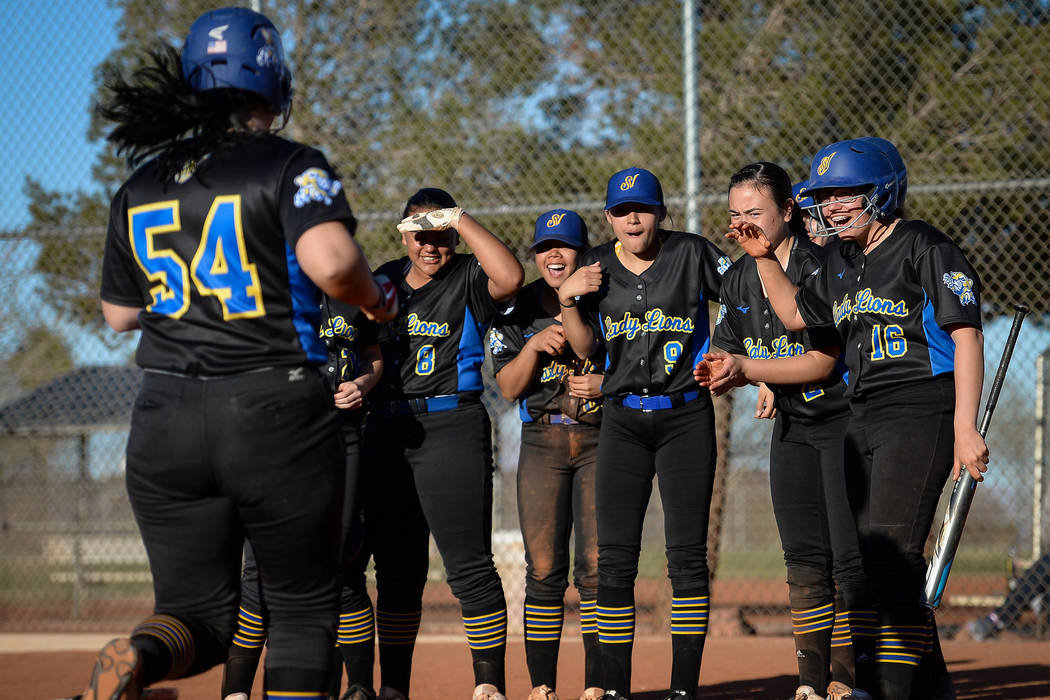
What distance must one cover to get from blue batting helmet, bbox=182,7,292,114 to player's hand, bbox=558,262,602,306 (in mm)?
1814

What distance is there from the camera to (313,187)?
8.29 feet

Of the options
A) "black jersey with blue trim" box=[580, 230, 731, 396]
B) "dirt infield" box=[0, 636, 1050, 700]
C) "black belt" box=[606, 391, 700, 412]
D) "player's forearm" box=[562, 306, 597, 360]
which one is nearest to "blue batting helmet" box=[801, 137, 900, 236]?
"black jersey with blue trim" box=[580, 230, 731, 396]

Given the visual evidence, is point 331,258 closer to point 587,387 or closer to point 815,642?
point 587,387

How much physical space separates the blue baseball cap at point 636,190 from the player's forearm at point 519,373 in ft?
2.48

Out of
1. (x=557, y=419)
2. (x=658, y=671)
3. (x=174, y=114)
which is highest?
(x=174, y=114)

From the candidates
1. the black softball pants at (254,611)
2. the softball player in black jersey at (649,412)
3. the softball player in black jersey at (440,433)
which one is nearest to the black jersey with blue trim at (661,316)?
the softball player in black jersey at (649,412)

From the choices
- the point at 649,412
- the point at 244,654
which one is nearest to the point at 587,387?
the point at 649,412

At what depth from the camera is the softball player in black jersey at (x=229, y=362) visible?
2.50m

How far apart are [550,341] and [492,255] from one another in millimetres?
658

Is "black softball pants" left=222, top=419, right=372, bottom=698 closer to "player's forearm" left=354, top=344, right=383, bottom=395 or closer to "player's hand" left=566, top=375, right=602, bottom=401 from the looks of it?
"player's forearm" left=354, top=344, right=383, bottom=395

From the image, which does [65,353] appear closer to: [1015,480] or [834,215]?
[834,215]

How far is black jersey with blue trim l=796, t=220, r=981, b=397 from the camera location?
3.45m

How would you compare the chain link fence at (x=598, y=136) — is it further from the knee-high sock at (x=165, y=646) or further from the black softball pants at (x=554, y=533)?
the knee-high sock at (x=165, y=646)

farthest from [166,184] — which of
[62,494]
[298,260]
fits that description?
[62,494]
